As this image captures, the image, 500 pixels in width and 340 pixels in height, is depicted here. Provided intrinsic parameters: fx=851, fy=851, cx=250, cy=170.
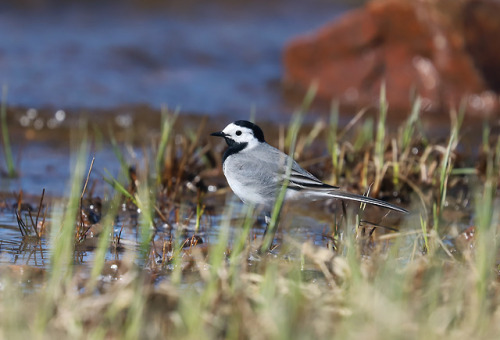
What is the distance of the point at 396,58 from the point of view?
11.7 m

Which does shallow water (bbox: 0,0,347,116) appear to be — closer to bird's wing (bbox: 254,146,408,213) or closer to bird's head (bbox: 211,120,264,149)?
bird's head (bbox: 211,120,264,149)

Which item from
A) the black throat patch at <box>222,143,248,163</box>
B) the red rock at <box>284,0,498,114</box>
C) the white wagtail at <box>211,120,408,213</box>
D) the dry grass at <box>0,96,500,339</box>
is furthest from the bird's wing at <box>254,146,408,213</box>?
the red rock at <box>284,0,498,114</box>

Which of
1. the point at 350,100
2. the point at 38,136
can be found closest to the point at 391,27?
the point at 350,100

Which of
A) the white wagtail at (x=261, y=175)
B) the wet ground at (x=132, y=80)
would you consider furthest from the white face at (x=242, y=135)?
the wet ground at (x=132, y=80)

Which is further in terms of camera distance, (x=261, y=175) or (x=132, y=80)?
(x=132, y=80)

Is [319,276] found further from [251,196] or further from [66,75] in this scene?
[66,75]

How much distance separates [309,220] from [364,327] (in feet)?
10.7

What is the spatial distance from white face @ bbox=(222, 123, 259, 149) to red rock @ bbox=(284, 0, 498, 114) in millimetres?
5587

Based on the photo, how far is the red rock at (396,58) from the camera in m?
11.3

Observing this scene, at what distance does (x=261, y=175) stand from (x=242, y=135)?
0.47 m

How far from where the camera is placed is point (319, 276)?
444cm

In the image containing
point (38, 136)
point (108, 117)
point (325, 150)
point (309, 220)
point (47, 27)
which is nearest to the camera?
point (309, 220)

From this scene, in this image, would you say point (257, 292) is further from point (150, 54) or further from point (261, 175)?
point (150, 54)

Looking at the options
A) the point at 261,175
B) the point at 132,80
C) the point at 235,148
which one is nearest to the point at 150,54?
the point at 132,80
